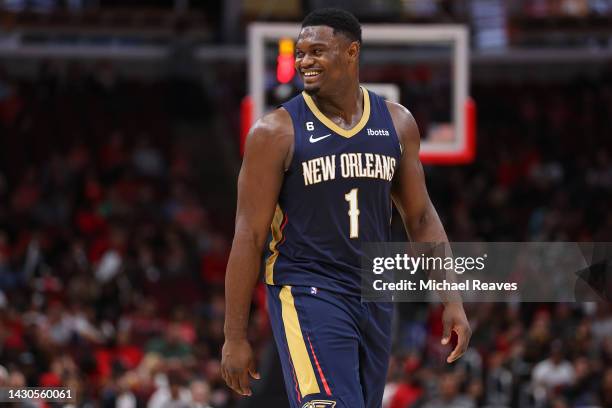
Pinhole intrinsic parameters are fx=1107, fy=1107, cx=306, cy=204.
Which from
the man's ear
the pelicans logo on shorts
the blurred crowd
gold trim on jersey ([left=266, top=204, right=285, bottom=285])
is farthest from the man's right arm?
the blurred crowd

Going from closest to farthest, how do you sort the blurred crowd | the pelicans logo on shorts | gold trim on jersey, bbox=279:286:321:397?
the pelicans logo on shorts → gold trim on jersey, bbox=279:286:321:397 → the blurred crowd

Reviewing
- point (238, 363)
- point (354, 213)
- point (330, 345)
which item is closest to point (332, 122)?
point (354, 213)

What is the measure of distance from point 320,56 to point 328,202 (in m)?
Result: 0.68

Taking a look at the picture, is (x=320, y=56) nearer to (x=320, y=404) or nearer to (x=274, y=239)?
(x=274, y=239)

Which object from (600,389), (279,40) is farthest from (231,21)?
(600,389)

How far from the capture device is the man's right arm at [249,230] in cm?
498

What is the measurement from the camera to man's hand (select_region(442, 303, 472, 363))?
5.29 metres

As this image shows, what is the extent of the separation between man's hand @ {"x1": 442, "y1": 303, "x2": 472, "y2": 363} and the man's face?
49.0 inches

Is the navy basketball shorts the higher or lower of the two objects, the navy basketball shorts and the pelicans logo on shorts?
the higher

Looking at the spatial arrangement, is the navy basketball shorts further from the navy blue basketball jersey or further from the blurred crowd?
the blurred crowd

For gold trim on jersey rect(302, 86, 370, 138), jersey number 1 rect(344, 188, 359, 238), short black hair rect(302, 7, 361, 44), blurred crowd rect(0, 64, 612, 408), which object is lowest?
blurred crowd rect(0, 64, 612, 408)

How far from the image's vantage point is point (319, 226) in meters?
5.13

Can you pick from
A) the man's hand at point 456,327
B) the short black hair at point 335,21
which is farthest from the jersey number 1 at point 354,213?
the short black hair at point 335,21

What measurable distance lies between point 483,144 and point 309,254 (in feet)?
56.6
